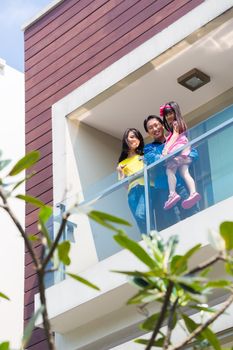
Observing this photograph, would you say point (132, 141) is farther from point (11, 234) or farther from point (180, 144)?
point (11, 234)

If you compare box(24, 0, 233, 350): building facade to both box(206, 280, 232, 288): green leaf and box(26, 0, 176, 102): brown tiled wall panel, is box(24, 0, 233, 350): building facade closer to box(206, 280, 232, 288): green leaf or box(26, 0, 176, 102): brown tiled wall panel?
box(26, 0, 176, 102): brown tiled wall panel

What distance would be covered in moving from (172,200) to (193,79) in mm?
2231

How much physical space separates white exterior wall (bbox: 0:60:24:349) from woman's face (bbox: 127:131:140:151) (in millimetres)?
4493

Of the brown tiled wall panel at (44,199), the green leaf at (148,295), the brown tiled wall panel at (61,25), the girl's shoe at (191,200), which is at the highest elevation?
the brown tiled wall panel at (61,25)

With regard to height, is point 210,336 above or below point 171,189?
below

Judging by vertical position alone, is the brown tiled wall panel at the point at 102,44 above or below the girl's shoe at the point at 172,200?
above

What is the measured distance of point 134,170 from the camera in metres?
7.31

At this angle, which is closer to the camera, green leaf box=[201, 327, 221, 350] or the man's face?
green leaf box=[201, 327, 221, 350]

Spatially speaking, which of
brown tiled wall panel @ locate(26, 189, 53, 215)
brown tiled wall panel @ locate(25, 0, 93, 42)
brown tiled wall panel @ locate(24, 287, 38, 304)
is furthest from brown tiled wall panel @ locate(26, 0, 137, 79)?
brown tiled wall panel @ locate(24, 287, 38, 304)

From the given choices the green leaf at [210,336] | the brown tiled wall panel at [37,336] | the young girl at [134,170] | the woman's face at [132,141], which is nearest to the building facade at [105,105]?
the brown tiled wall panel at [37,336]

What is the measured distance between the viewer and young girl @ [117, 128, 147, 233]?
265 inches

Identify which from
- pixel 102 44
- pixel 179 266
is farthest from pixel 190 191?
pixel 179 266

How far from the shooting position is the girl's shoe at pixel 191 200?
631 cm

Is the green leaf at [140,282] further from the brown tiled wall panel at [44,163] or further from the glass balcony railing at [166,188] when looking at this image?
the brown tiled wall panel at [44,163]
